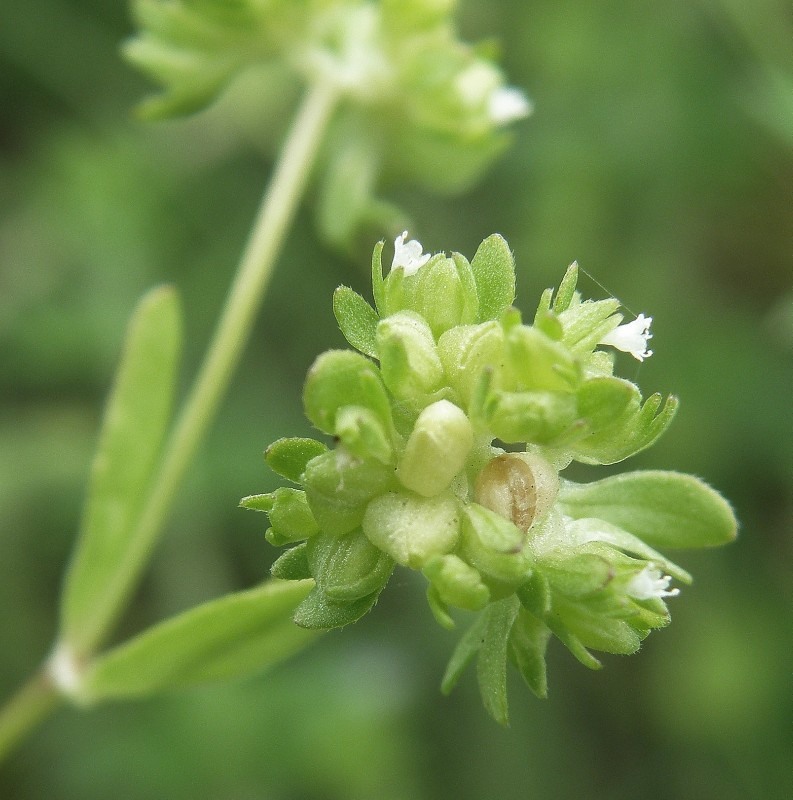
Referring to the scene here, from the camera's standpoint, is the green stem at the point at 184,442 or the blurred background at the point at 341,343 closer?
the green stem at the point at 184,442


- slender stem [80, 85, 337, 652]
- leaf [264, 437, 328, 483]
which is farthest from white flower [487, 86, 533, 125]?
leaf [264, 437, 328, 483]

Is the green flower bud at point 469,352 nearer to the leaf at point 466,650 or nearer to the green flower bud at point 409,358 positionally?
the green flower bud at point 409,358

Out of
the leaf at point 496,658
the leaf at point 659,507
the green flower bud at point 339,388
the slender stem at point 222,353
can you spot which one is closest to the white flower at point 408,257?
the green flower bud at point 339,388

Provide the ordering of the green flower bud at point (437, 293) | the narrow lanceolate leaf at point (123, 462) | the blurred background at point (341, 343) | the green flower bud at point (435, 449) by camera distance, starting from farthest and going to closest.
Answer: the blurred background at point (341, 343)
the narrow lanceolate leaf at point (123, 462)
the green flower bud at point (437, 293)
the green flower bud at point (435, 449)

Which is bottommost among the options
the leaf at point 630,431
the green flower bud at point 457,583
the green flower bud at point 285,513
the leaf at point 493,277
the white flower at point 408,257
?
the green flower bud at point 457,583

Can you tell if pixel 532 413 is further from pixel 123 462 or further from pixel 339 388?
pixel 123 462

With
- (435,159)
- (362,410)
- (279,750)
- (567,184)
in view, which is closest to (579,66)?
(567,184)

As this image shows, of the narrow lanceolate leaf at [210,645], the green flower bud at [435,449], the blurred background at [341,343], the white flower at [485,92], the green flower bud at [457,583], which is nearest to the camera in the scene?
the green flower bud at [457,583]

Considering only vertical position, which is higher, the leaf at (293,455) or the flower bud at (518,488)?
the leaf at (293,455)
